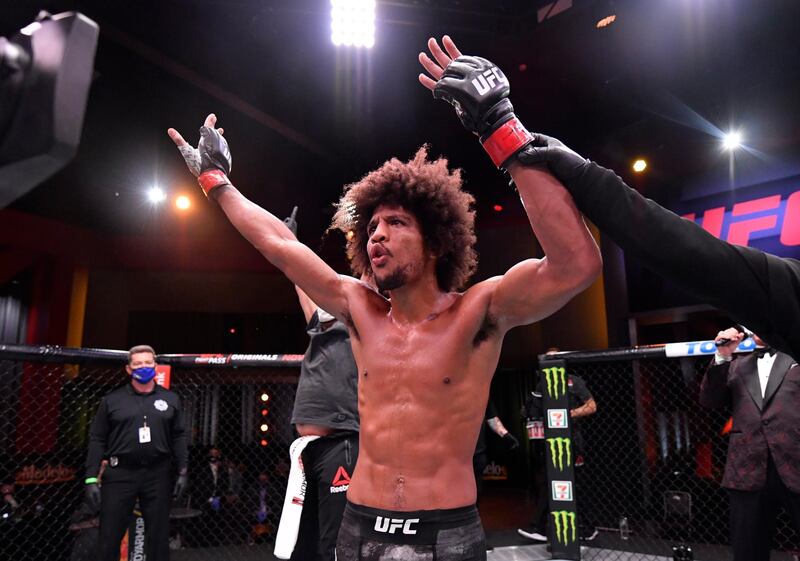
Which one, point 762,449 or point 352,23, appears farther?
point 352,23

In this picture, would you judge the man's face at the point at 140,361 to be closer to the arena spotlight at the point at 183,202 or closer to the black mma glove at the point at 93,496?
the black mma glove at the point at 93,496

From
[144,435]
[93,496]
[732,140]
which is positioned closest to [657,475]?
[732,140]

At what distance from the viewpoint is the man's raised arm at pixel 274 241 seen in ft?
6.15

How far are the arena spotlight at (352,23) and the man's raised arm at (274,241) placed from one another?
4.16 metres

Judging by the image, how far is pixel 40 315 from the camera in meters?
8.10

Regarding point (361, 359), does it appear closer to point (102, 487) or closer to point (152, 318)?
point (102, 487)

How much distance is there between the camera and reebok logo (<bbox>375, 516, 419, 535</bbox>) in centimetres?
150

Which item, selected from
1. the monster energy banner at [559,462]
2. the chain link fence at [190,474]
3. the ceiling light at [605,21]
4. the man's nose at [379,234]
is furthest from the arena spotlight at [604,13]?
the man's nose at [379,234]

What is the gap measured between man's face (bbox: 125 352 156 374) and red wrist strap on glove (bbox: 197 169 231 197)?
2407 mm

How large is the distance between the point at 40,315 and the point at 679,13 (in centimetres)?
867

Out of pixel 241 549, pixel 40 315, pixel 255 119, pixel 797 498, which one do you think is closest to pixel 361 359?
pixel 797 498

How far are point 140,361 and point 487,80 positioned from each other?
344 cm

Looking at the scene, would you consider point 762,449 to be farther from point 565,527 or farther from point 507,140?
point 507,140

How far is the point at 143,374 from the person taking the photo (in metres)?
3.98
